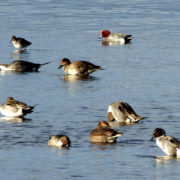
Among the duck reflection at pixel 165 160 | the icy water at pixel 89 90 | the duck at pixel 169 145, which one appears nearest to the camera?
the icy water at pixel 89 90

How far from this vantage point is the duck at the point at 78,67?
1079 inches

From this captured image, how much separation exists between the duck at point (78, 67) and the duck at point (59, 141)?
1073 cm

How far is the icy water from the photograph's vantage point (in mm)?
15258

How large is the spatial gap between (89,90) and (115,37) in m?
12.8

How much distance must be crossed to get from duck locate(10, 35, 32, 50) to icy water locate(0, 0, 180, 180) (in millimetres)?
325

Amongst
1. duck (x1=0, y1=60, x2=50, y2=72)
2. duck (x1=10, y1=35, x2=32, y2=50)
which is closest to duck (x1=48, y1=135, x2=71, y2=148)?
duck (x1=0, y1=60, x2=50, y2=72)

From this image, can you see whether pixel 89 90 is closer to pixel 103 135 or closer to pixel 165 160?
pixel 103 135

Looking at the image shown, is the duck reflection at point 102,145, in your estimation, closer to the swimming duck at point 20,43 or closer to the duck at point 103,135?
the duck at point 103,135

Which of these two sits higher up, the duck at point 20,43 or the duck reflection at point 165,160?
the duck at point 20,43

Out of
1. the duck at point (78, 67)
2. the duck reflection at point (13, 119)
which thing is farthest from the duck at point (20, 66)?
the duck reflection at point (13, 119)

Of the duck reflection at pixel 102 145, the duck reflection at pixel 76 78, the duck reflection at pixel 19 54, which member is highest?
the duck reflection at pixel 19 54

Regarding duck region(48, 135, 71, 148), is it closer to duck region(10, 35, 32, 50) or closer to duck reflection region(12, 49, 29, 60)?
duck reflection region(12, 49, 29, 60)

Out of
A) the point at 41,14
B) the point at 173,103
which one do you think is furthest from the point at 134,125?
the point at 41,14

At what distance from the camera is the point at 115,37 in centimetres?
3653
